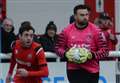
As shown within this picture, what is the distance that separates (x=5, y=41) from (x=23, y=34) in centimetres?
231

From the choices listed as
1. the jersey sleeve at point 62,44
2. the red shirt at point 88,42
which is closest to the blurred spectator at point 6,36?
the jersey sleeve at point 62,44

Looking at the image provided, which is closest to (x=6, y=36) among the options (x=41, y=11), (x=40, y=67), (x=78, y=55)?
(x=40, y=67)

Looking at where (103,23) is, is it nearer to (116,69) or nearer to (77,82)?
(116,69)

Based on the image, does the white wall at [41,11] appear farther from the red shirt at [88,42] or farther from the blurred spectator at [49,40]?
the red shirt at [88,42]

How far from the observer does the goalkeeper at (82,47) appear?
346 inches

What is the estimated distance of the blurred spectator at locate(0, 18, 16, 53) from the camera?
1070cm

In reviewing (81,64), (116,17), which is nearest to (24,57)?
(81,64)

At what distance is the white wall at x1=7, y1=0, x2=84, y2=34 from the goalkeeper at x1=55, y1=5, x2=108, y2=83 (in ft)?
18.6

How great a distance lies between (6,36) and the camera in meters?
11.1

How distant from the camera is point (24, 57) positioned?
891 cm

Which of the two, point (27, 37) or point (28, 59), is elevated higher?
point (27, 37)

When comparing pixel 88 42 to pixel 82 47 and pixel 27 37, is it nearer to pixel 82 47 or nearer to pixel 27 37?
pixel 82 47

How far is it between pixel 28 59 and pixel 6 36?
227 centimetres

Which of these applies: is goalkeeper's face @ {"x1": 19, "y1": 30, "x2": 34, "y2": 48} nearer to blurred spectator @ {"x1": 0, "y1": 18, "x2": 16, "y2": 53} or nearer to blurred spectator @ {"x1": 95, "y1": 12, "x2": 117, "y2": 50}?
blurred spectator @ {"x1": 0, "y1": 18, "x2": 16, "y2": 53}
